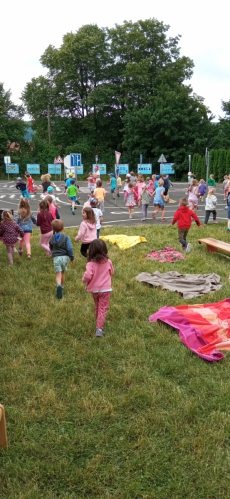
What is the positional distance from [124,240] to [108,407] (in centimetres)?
873

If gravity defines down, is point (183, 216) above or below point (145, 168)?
below

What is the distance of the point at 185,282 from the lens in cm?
858

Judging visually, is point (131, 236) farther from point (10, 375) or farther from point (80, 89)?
point (80, 89)

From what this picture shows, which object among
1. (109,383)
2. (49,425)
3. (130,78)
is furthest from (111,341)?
(130,78)

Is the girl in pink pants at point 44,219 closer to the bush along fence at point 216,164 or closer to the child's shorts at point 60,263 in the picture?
the child's shorts at point 60,263

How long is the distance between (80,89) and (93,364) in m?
64.2

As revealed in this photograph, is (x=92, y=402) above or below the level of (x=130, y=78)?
below

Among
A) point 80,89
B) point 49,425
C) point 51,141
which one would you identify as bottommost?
point 49,425

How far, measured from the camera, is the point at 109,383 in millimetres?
4738

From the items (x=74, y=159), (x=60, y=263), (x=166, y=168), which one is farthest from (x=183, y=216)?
(x=166, y=168)

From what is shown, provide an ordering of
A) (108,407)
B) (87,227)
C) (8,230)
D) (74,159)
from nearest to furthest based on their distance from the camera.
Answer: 1. (108,407)
2. (87,227)
3. (8,230)
4. (74,159)

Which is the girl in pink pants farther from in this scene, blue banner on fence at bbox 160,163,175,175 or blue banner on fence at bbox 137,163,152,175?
blue banner on fence at bbox 137,163,152,175

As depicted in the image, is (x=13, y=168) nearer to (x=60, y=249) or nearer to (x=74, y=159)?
(x=74, y=159)

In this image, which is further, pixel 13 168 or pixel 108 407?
pixel 13 168
